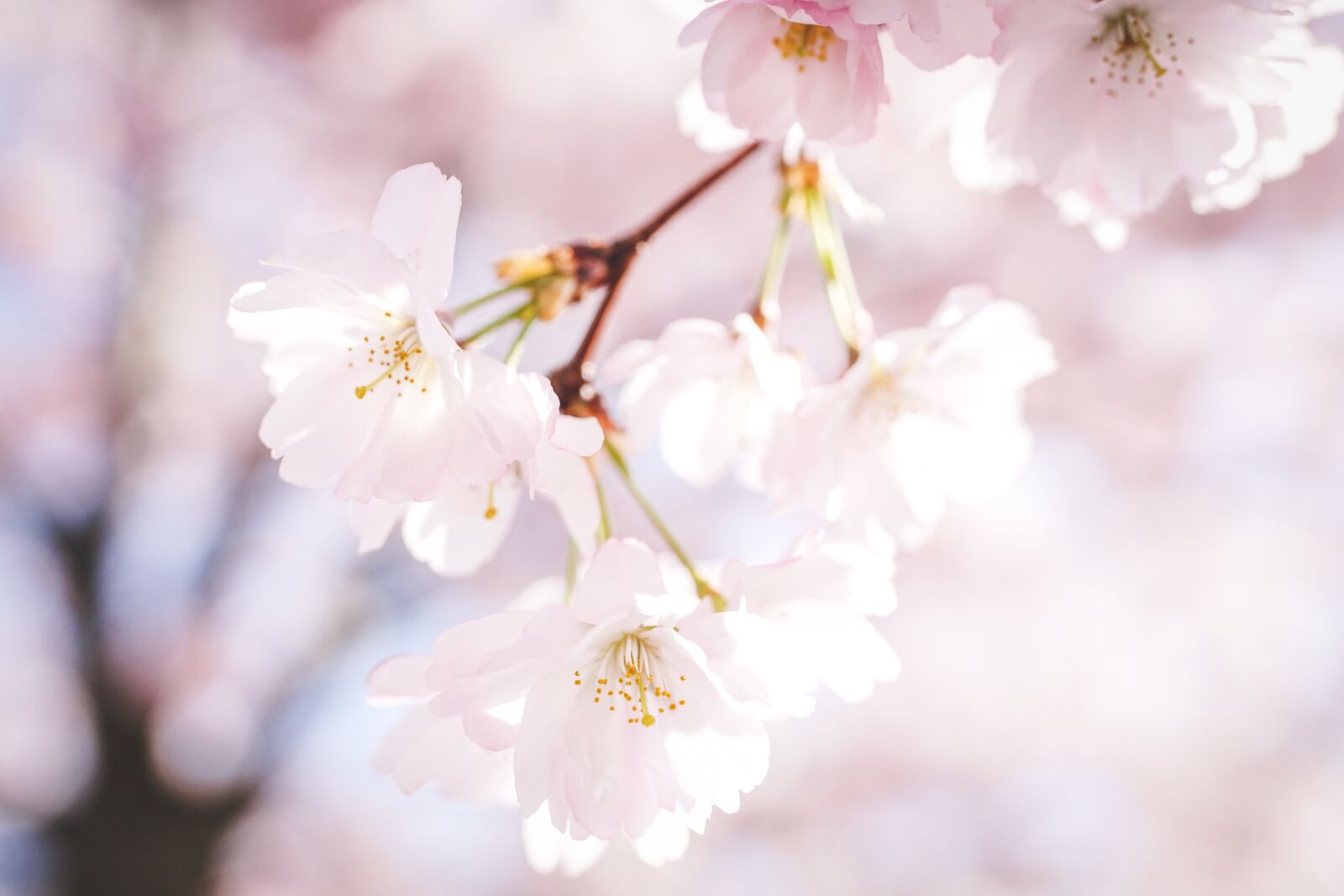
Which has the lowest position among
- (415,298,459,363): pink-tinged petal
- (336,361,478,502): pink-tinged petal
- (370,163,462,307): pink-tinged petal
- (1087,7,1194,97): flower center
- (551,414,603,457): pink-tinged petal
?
(1087,7,1194,97): flower center

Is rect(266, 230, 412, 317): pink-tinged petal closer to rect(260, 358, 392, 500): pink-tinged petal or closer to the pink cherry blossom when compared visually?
rect(260, 358, 392, 500): pink-tinged petal

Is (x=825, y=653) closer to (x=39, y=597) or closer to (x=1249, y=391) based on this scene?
(x=39, y=597)

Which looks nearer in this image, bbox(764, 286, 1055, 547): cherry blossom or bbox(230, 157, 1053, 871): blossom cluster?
bbox(230, 157, 1053, 871): blossom cluster

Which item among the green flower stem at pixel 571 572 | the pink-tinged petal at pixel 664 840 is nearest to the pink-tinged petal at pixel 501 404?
the green flower stem at pixel 571 572

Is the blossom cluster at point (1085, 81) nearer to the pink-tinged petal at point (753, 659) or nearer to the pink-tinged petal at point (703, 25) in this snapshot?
the pink-tinged petal at point (703, 25)

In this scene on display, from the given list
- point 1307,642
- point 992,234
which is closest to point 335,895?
point 992,234

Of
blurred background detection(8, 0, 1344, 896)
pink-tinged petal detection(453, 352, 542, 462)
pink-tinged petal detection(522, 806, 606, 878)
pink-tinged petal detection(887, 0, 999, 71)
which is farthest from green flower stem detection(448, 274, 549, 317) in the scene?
blurred background detection(8, 0, 1344, 896)

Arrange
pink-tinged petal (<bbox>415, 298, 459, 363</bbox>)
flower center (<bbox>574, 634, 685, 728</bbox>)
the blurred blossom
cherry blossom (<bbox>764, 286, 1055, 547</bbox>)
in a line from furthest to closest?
the blurred blossom
cherry blossom (<bbox>764, 286, 1055, 547</bbox>)
flower center (<bbox>574, 634, 685, 728</bbox>)
pink-tinged petal (<bbox>415, 298, 459, 363</bbox>)
